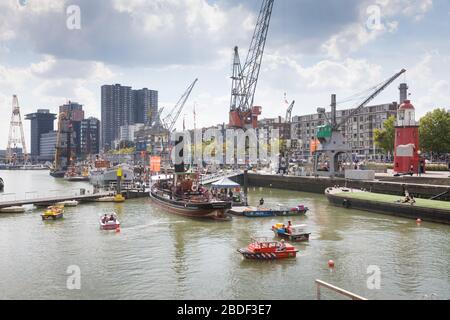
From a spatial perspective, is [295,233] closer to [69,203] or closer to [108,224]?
[108,224]

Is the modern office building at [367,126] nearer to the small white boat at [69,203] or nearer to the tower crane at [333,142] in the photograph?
the tower crane at [333,142]

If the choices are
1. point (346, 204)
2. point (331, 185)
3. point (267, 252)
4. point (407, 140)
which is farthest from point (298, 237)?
point (331, 185)

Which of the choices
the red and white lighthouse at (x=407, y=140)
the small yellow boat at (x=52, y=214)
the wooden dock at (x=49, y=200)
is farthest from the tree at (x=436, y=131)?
the small yellow boat at (x=52, y=214)

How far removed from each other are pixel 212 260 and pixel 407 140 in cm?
5835

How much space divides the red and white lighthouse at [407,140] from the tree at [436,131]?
77.0 ft

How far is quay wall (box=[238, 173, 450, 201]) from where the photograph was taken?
6235 cm

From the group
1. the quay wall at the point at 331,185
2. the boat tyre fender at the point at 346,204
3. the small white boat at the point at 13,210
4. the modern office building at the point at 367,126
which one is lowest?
the small white boat at the point at 13,210

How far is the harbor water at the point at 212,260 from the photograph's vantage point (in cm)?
2662

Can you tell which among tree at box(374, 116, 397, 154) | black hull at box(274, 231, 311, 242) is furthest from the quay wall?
tree at box(374, 116, 397, 154)

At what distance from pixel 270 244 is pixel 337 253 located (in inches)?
232

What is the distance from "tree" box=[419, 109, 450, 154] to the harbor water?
56673mm
